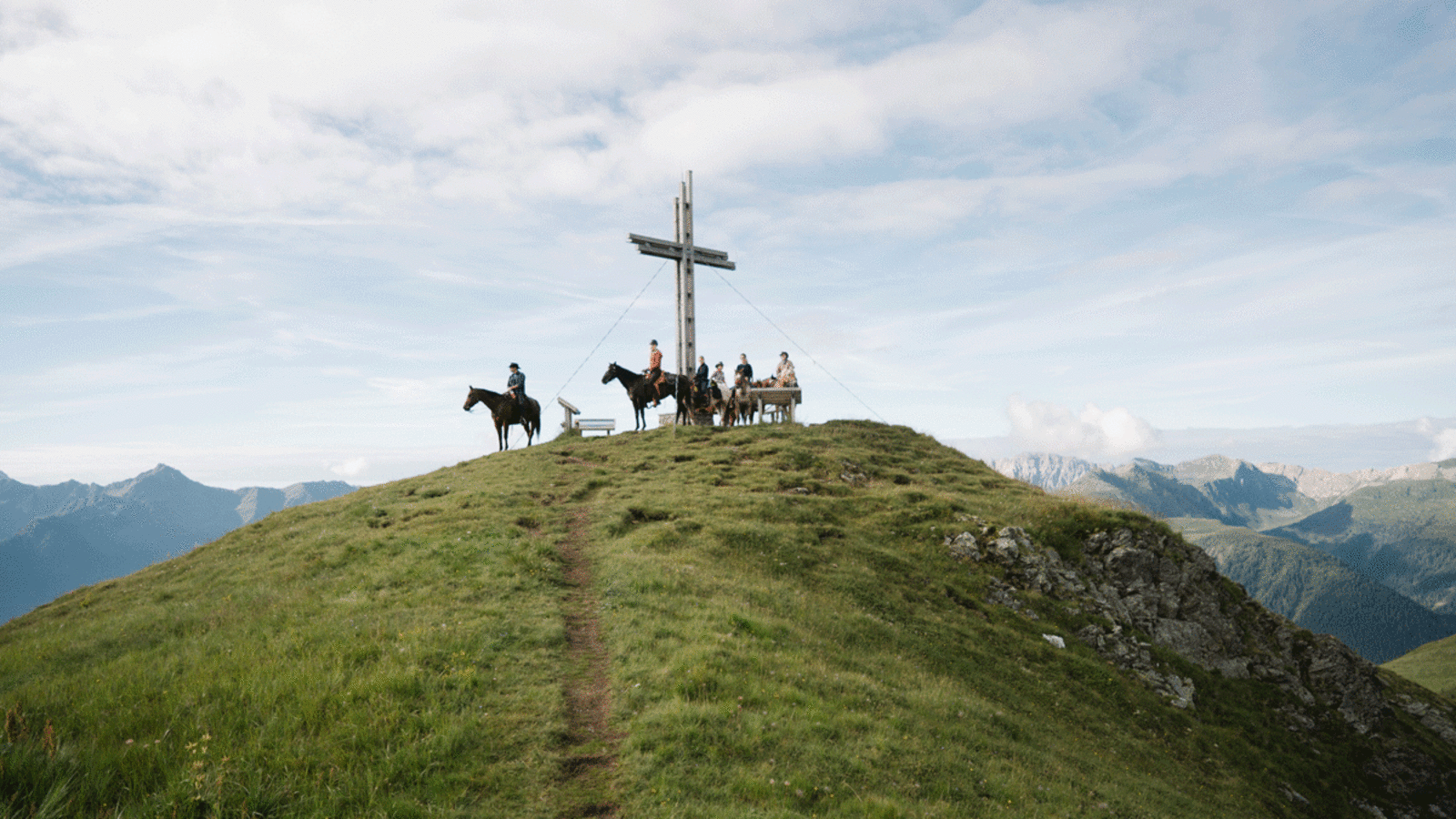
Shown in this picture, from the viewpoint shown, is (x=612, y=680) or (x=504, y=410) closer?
(x=612, y=680)

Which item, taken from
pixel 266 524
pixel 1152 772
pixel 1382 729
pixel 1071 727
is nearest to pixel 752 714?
pixel 1071 727

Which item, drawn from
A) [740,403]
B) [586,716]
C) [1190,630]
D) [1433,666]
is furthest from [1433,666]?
[586,716]

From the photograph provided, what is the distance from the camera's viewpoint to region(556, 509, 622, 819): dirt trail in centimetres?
893

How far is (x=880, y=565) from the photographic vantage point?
22.8 metres

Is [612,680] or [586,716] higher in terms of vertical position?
[612,680]

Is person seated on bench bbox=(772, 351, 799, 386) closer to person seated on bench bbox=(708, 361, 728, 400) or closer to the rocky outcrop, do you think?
person seated on bench bbox=(708, 361, 728, 400)

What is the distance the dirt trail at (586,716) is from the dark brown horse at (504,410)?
74.9 feet

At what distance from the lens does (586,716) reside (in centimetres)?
1102

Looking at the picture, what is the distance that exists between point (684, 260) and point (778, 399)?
10.2 m

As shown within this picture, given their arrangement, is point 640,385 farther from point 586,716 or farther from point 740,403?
point 586,716

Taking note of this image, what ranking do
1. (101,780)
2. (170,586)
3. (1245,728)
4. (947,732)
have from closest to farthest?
(101,780) < (947,732) < (170,586) < (1245,728)

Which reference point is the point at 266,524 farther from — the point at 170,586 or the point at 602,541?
the point at 602,541

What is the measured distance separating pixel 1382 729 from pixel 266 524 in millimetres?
44094

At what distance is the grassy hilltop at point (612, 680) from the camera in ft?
29.0
